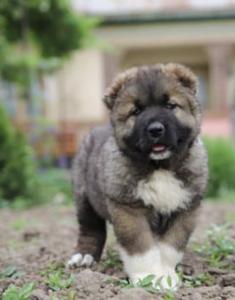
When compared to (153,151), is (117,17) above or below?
above

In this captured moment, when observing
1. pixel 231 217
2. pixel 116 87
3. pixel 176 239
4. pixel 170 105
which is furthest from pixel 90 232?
pixel 231 217

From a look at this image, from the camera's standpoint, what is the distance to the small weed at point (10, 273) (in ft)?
18.2

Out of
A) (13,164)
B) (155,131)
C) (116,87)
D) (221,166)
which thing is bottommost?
(221,166)

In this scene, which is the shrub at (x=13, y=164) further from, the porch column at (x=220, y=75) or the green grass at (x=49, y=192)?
the porch column at (x=220, y=75)

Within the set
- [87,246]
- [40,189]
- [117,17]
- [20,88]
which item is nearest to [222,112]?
[117,17]

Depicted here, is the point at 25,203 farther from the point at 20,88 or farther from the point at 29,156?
the point at 20,88

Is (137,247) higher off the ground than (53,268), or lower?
higher

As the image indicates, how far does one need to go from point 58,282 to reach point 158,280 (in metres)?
0.67

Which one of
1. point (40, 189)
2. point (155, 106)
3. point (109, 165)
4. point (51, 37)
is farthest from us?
point (51, 37)

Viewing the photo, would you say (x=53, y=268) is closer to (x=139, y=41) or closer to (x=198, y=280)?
(x=198, y=280)

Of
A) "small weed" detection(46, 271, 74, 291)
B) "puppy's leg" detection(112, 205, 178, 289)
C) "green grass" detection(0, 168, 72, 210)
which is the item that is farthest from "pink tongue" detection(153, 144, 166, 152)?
"green grass" detection(0, 168, 72, 210)

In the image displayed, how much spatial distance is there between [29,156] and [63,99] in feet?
40.0

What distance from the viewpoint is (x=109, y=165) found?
18.6 feet

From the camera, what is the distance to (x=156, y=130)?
203 inches
